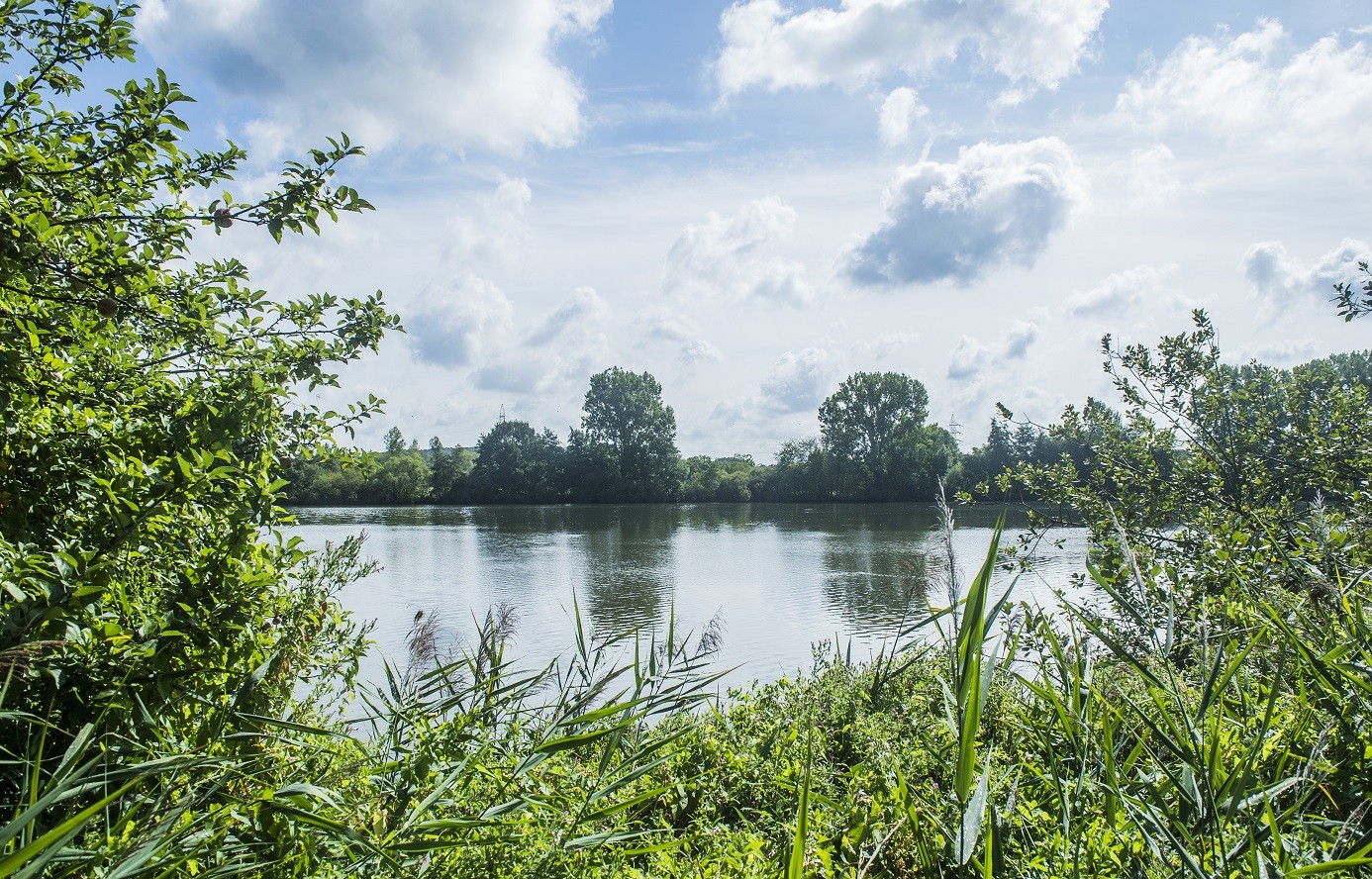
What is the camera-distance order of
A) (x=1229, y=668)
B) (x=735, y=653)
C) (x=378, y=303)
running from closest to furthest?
(x=1229, y=668), (x=378, y=303), (x=735, y=653)

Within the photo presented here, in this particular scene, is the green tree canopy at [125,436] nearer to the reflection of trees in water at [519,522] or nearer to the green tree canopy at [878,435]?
the reflection of trees in water at [519,522]

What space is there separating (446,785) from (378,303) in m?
3.01

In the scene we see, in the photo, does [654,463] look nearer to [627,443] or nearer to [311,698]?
[627,443]

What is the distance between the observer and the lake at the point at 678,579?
12.6 m

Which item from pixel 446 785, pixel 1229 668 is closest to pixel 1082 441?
pixel 1229 668

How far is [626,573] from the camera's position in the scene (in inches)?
890

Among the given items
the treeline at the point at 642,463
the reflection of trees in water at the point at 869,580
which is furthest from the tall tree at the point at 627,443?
the reflection of trees in water at the point at 869,580

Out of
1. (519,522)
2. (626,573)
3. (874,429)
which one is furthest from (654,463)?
(626,573)

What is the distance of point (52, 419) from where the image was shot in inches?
89.3

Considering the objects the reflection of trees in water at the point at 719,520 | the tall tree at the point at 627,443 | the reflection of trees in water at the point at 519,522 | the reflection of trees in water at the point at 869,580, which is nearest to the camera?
the reflection of trees in water at the point at 869,580

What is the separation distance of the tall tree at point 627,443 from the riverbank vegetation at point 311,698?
70.2 metres

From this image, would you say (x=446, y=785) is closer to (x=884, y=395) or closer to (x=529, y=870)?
(x=529, y=870)

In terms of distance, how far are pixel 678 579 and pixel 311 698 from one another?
1913 centimetres

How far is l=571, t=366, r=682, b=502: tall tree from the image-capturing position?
73.8 meters
